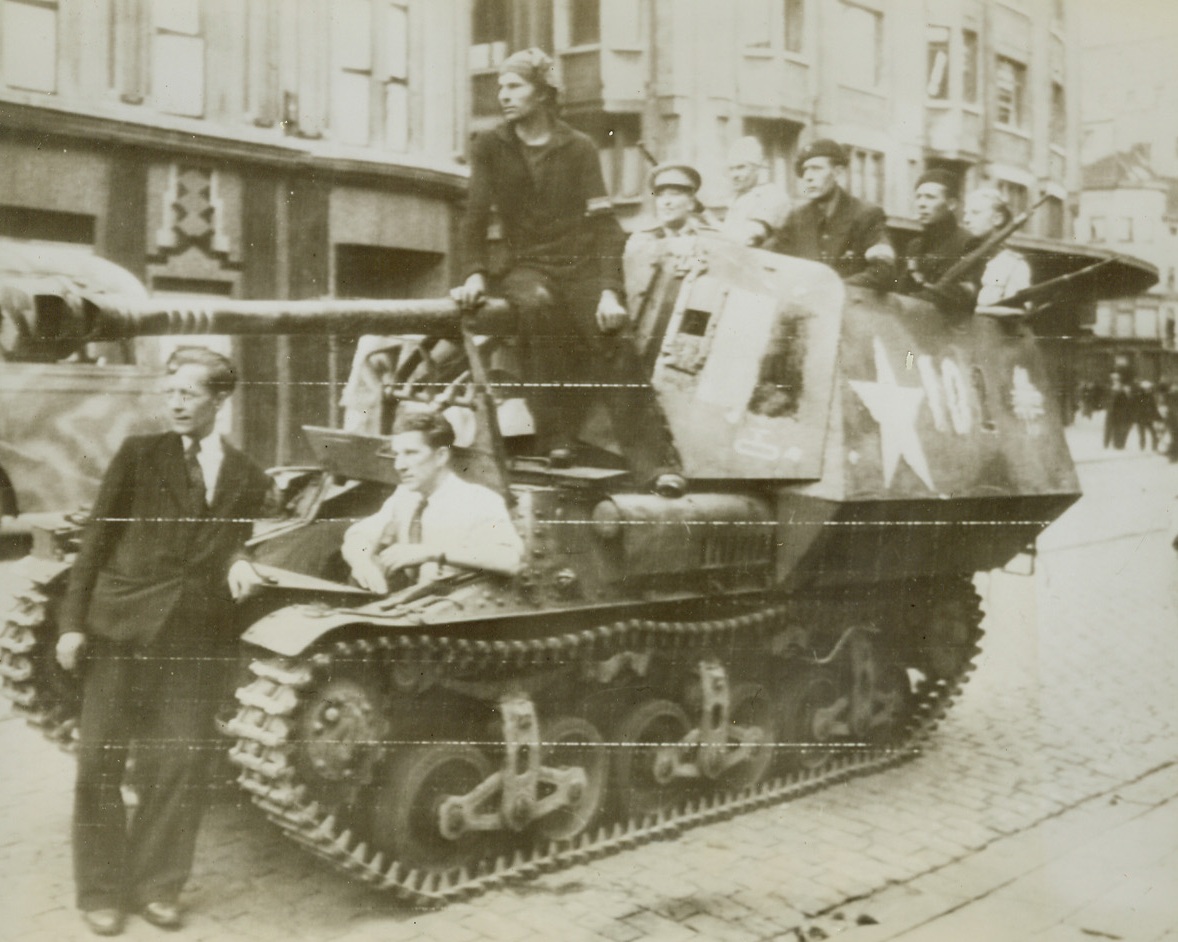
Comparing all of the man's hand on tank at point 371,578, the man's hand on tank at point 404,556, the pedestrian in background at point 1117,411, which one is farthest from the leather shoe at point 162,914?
the pedestrian in background at point 1117,411

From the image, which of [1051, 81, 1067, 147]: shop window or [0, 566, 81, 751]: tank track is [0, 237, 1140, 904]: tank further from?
[1051, 81, 1067, 147]: shop window

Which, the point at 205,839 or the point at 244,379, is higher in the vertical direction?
the point at 244,379

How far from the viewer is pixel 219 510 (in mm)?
4461

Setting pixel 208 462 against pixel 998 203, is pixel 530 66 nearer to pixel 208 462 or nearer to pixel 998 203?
pixel 208 462

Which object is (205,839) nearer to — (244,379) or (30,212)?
(244,379)

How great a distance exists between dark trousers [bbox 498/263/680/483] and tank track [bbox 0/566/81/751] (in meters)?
2.19

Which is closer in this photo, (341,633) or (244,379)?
(341,633)

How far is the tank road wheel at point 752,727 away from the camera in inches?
231

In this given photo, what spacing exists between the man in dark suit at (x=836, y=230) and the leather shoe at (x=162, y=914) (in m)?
3.73

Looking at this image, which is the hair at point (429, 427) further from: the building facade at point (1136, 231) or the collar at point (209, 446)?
the building facade at point (1136, 231)

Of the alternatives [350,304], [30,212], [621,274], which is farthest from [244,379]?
[621,274]

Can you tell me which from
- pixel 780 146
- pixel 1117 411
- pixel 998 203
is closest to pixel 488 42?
pixel 780 146

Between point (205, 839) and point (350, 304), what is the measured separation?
226cm

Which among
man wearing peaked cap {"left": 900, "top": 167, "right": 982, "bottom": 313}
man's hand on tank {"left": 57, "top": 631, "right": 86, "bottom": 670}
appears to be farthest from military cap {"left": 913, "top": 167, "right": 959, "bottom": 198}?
man's hand on tank {"left": 57, "top": 631, "right": 86, "bottom": 670}
